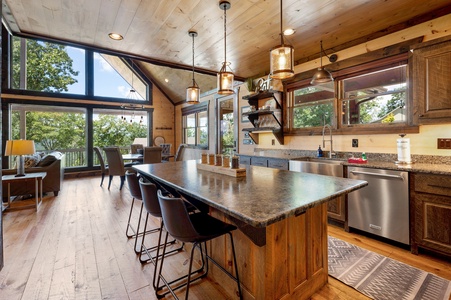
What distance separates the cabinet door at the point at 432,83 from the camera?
225cm

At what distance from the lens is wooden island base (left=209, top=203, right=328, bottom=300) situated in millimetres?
1366

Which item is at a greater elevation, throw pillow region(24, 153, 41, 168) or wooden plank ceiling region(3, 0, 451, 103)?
wooden plank ceiling region(3, 0, 451, 103)

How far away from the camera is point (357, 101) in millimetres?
3234

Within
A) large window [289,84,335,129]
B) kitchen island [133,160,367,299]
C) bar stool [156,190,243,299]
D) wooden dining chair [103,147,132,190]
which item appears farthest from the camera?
wooden dining chair [103,147,132,190]

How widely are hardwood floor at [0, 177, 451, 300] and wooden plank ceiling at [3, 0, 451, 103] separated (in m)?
2.57

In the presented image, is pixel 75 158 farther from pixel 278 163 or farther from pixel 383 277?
pixel 383 277

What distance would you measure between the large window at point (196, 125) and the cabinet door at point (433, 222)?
583 cm

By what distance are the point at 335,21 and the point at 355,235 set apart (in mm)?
2634

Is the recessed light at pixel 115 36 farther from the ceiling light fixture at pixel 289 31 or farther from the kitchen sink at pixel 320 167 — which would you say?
the kitchen sink at pixel 320 167

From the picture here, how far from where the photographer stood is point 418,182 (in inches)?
85.6

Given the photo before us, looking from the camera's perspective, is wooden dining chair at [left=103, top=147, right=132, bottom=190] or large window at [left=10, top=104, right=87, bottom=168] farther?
large window at [left=10, top=104, right=87, bottom=168]

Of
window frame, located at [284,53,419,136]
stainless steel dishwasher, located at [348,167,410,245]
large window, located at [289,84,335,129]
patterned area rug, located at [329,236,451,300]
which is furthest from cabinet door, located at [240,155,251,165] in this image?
patterned area rug, located at [329,236,451,300]

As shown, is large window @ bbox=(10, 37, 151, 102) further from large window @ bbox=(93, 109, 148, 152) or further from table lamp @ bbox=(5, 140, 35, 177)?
table lamp @ bbox=(5, 140, 35, 177)

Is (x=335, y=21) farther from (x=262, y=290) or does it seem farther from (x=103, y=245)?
(x=103, y=245)
